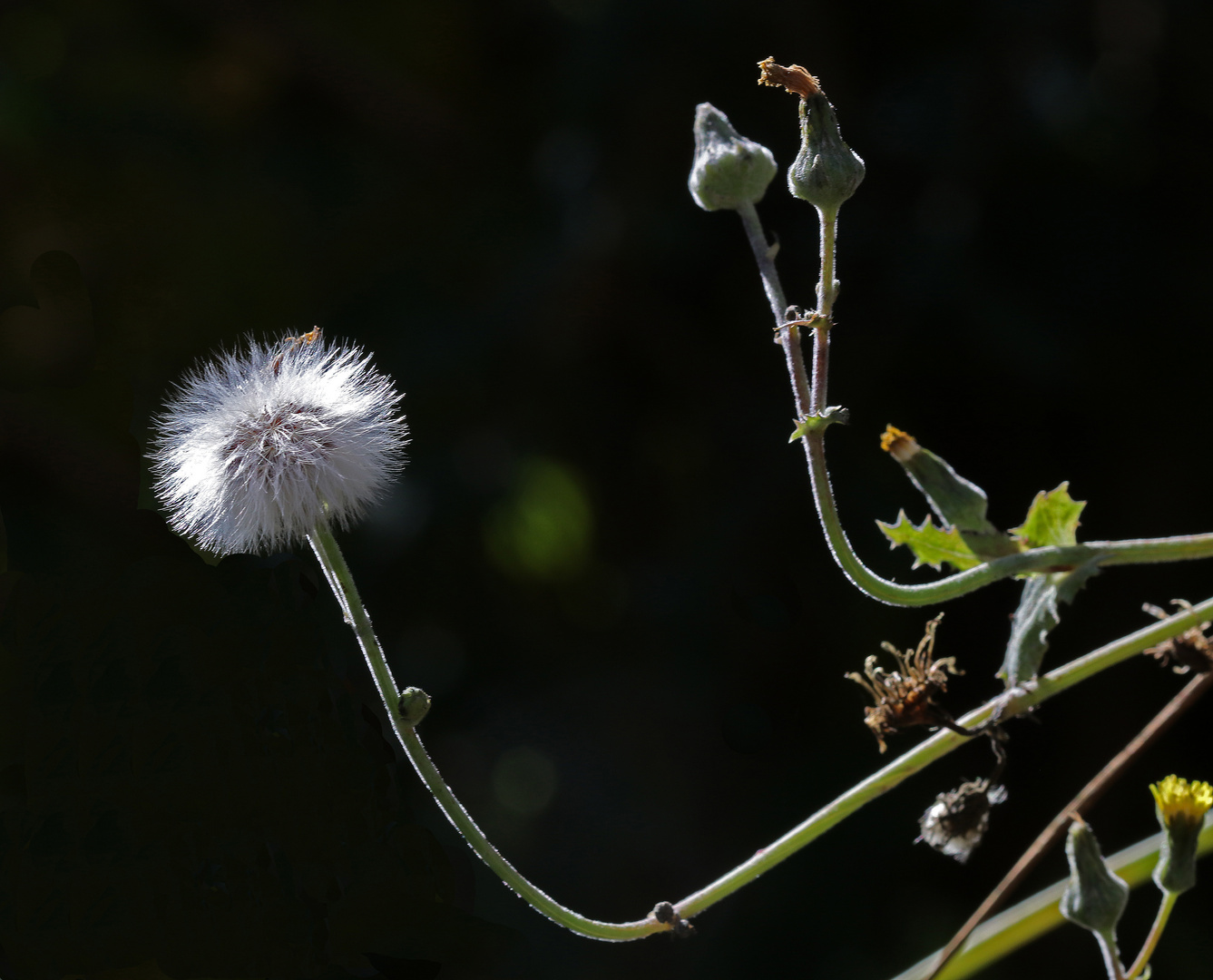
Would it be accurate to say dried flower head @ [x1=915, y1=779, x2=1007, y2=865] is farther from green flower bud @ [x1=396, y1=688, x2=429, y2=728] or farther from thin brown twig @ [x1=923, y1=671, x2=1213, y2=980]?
green flower bud @ [x1=396, y1=688, x2=429, y2=728]

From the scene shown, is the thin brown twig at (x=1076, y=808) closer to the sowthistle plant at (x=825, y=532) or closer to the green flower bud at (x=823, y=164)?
the sowthistle plant at (x=825, y=532)

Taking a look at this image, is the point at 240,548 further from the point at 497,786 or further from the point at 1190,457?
the point at 1190,457

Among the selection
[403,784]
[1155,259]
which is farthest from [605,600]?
[1155,259]

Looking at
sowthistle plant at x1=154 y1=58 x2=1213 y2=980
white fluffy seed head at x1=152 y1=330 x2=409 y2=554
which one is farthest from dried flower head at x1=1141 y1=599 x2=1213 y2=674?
white fluffy seed head at x1=152 y1=330 x2=409 y2=554

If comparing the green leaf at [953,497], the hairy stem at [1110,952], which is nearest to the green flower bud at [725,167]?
the green leaf at [953,497]

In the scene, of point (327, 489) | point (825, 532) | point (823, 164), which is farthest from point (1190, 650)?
point (327, 489)

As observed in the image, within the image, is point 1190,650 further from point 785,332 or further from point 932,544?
point 785,332
